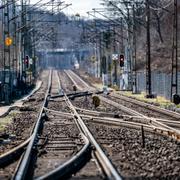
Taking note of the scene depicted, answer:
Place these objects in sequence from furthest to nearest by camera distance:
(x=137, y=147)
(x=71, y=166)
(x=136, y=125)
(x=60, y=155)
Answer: (x=136, y=125) < (x=137, y=147) < (x=60, y=155) < (x=71, y=166)

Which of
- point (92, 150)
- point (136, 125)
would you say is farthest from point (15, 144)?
point (136, 125)

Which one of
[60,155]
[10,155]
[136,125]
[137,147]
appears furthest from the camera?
[136,125]

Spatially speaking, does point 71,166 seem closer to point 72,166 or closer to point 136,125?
point 72,166

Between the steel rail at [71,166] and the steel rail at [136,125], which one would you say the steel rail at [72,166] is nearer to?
the steel rail at [71,166]

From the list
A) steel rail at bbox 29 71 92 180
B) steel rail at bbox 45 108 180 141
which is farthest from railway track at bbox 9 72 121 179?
steel rail at bbox 45 108 180 141

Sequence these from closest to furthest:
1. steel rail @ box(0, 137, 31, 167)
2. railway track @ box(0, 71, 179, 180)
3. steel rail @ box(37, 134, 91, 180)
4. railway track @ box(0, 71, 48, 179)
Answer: steel rail @ box(37, 134, 91, 180) < railway track @ box(0, 71, 179, 180) < railway track @ box(0, 71, 48, 179) < steel rail @ box(0, 137, 31, 167)

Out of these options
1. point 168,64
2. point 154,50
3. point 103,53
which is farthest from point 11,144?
point 154,50

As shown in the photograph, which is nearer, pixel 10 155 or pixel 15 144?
pixel 10 155

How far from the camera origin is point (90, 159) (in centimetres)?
1415

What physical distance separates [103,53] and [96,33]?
30.2 ft

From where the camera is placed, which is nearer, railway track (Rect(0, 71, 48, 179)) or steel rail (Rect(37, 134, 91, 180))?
steel rail (Rect(37, 134, 91, 180))

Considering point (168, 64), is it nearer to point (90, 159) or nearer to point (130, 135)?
point (130, 135)

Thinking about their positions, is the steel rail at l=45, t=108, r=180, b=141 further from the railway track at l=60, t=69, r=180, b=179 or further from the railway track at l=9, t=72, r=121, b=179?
the railway track at l=9, t=72, r=121, b=179

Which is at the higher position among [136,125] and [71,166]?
[71,166]
